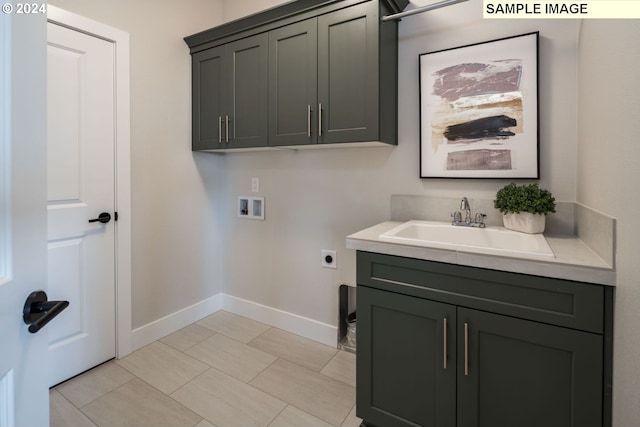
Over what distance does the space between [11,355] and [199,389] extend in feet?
4.80

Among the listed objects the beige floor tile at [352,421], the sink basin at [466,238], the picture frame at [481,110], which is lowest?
the beige floor tile at [352,421]

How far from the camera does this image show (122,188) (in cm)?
213

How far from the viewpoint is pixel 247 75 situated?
7.33 feet

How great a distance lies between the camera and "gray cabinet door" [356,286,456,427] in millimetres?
1282

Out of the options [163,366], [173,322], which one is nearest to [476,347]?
[163,366]

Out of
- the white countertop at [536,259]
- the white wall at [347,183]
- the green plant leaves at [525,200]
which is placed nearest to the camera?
the white countertop at [536,259]

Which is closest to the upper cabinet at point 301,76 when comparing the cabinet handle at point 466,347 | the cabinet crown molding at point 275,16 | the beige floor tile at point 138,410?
the cabinet crown molding at point 275,16

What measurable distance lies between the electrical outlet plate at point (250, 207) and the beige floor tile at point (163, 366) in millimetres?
1138

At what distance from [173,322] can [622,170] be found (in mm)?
2778

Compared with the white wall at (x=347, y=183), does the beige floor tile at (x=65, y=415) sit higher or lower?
lower

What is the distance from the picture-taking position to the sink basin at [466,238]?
1.28m

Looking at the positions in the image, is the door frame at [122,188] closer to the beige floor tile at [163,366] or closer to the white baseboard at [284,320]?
the beige floor tile at [163,366]

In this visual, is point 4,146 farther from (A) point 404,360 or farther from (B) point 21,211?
(A) point 404,360

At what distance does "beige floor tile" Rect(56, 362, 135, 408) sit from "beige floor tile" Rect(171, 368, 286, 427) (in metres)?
0.40
